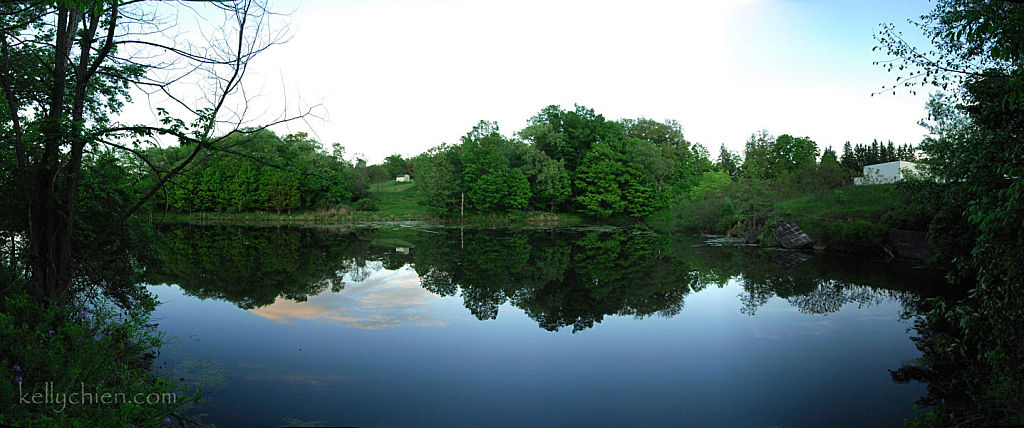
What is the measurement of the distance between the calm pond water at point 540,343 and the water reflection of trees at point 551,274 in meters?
0.11

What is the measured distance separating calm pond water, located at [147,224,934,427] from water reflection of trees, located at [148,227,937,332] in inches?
4.2

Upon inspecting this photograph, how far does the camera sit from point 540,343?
8.09 m

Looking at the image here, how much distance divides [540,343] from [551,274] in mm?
6886

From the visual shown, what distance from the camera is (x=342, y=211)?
4731cm

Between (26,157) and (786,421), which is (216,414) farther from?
(786,421)

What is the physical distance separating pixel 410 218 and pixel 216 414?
39.8m

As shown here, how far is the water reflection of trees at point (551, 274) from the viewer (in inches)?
439

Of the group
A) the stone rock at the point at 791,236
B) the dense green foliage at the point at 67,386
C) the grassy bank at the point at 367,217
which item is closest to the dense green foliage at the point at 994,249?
the dense green foliage at the point at 67,386

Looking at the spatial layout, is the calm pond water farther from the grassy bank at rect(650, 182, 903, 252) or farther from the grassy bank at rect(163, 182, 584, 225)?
the grassy bank at rect(163, 182, 584, 225)

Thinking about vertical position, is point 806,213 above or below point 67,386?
above

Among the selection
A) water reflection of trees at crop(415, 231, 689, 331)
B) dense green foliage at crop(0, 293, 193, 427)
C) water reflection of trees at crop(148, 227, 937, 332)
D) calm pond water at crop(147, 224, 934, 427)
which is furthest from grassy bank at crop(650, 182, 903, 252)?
dense green foliage at crop(0, 293, 193, 427)

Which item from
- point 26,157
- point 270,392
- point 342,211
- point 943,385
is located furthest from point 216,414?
point 342,211

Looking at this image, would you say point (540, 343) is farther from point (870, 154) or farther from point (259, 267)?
point (870, 154)

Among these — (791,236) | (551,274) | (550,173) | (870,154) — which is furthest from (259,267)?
(870,154)
